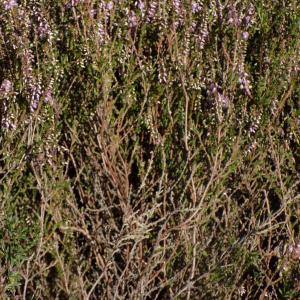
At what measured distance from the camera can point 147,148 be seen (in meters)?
3.17

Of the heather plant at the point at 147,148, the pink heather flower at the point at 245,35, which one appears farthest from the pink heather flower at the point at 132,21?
the pink heather flower at the point at 245,35

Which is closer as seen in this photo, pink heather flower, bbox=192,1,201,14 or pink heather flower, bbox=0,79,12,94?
pink heather flower, bbox=0,79,12,94

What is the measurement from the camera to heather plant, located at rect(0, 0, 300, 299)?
292 cm

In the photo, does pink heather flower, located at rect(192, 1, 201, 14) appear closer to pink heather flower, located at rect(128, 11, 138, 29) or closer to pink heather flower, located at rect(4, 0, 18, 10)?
pink heather flower, located at rect(128, 11, 138, 29)

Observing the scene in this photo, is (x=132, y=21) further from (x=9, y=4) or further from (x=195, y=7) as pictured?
(x=9, y=4)

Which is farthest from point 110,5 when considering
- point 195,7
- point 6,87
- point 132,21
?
point 6,87

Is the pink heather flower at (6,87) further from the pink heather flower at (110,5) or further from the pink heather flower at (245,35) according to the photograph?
the pink heather flower at (245,35)

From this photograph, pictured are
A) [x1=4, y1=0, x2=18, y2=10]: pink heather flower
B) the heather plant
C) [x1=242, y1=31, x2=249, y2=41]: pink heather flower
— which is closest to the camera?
the heather plant

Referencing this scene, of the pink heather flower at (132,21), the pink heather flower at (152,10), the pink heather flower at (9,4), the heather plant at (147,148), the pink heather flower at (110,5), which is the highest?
the pink heather flower at (9,4)

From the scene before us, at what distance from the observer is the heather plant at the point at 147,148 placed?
292cm

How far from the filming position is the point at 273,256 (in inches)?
129

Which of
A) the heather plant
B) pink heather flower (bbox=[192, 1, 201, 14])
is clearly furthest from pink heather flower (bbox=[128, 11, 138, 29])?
pink heather flower (bbox=[192, 1, 201, 14])

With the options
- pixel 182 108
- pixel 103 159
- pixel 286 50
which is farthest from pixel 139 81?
pixel 286 50

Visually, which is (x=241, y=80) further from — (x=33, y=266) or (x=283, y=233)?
(x=33, y=266)
